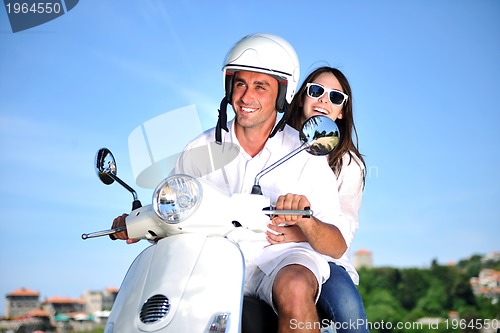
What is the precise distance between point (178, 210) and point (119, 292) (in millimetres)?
397

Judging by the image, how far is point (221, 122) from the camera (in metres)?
3.17

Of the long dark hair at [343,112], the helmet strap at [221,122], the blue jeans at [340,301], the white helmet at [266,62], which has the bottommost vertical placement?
the blue jeans at [340,301]

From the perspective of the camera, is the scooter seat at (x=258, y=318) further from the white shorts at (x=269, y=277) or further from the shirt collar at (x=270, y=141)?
the shirt collar at (x=270, y=141)

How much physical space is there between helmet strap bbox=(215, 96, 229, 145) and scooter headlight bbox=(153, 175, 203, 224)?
80cm

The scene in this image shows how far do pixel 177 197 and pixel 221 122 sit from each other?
35.3 inches

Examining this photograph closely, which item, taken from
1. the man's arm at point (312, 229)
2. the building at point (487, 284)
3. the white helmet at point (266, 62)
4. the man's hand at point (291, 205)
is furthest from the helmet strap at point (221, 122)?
the building at point (487, 284)

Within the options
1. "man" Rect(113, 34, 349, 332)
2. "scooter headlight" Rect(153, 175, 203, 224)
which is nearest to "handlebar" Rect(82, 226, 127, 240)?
"man" Rect(113, 34, 349, 332)

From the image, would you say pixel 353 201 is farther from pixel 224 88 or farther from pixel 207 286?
pixel 207 286

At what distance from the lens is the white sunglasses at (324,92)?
4.19 m

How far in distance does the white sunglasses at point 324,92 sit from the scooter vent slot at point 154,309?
218 cm

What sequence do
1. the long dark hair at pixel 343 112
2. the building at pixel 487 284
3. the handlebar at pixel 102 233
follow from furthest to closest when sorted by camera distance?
the building at pixel 487 284 → the long dark hair at pixel 343 112 → the handlebar at pixel 102 233

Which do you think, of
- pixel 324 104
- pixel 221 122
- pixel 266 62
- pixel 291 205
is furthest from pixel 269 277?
pixel 324 104

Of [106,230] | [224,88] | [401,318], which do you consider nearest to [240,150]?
[224,88]

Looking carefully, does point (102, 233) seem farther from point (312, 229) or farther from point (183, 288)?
point (312, 229)
